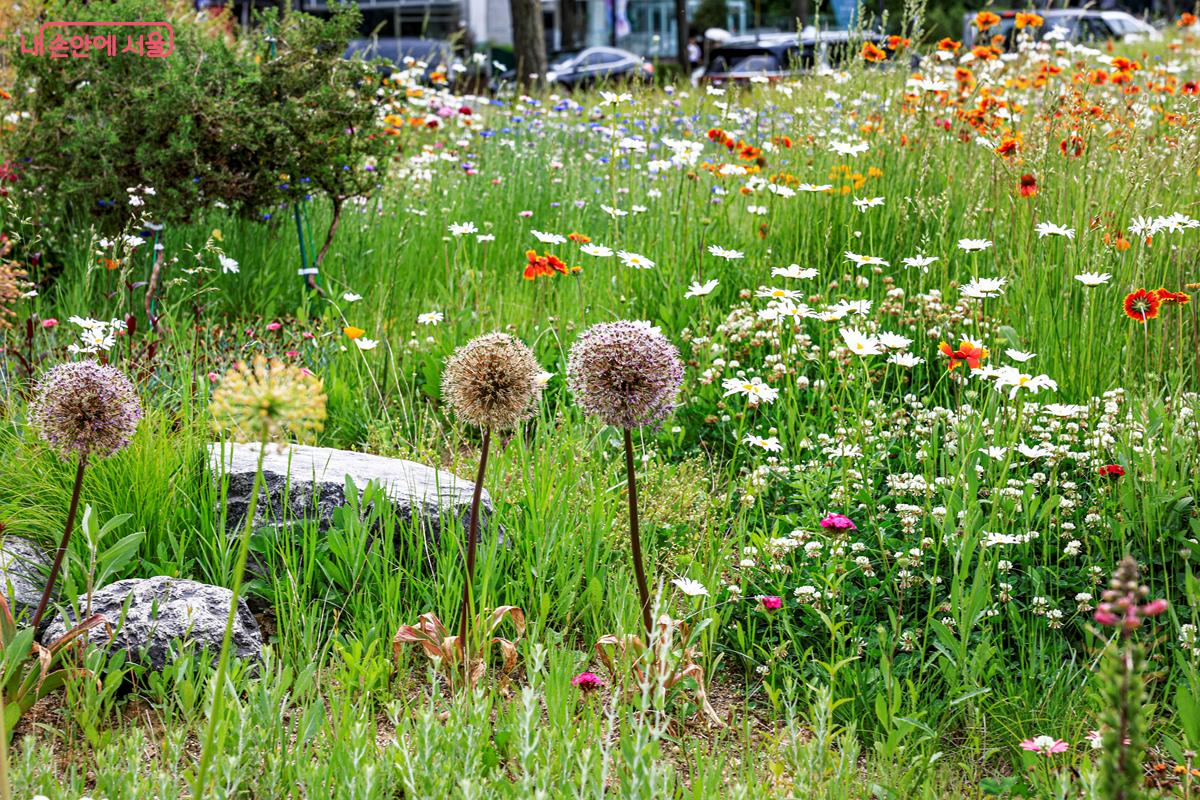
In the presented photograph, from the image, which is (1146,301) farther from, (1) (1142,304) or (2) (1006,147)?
(2) (1006,147)

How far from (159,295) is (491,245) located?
169cm

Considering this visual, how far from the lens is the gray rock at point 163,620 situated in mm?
2619

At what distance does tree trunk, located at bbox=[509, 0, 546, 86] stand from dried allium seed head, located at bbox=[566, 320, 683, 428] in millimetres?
12745

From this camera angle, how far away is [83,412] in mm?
2316

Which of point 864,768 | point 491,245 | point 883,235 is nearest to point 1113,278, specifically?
point 883,235

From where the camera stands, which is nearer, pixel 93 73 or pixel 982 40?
pixel 93 73

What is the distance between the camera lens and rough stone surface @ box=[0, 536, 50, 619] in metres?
2.84

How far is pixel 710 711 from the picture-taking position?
2.47m

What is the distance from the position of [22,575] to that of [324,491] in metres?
0.80

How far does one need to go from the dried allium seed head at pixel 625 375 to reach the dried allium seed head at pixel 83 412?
39.2 inches

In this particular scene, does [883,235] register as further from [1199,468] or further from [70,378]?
[70,378]

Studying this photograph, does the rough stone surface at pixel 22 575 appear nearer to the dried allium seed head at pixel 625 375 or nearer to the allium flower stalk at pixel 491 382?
the allium flower stalk at pixel 491 382

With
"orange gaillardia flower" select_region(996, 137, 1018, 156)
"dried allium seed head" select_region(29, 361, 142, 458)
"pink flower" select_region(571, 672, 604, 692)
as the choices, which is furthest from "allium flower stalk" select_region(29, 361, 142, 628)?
"orange gaillardia flower" select_region(996, 137, 1018, 156)

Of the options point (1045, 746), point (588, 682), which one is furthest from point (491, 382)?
point (1045, 746)
